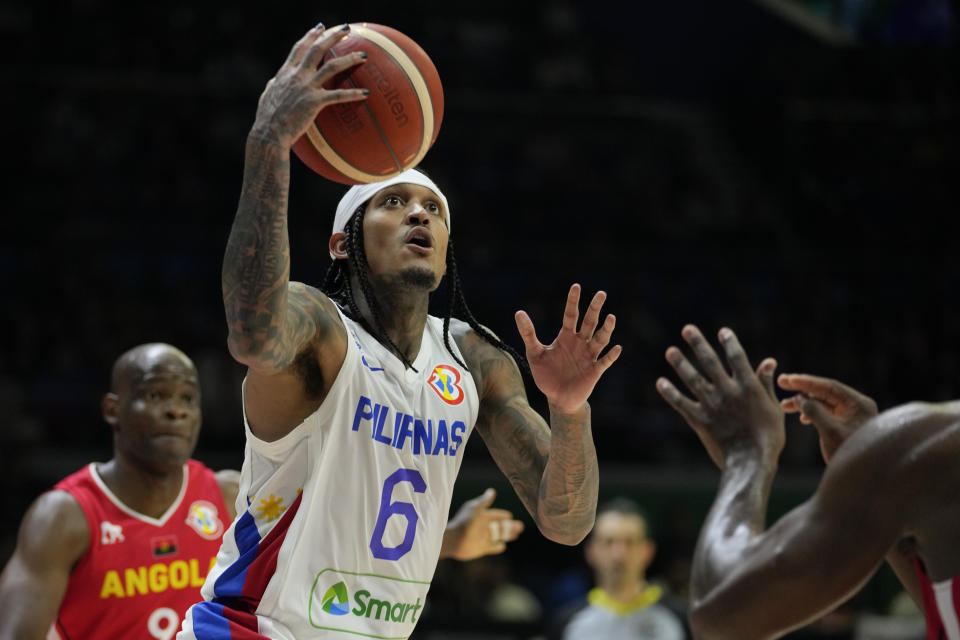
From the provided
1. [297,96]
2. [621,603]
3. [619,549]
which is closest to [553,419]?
[297,96]

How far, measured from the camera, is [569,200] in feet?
50.1

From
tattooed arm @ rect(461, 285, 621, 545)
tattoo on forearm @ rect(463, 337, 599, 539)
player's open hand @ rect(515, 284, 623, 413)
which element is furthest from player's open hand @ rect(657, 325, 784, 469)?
tattoo on forearm @ rect(463, 337, 599, 539)

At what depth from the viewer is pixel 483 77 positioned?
54.4ft

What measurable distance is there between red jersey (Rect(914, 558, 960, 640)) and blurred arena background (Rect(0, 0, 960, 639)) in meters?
6.14

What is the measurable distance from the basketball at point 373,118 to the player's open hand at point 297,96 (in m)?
0.32

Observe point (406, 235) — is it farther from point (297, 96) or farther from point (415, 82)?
point (297, 96)

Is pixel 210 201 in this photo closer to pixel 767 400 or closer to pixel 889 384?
pixel 889 384

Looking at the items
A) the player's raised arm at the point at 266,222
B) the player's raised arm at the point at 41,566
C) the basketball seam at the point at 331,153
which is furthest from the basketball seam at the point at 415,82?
the player's raised arm at the point at 41,566

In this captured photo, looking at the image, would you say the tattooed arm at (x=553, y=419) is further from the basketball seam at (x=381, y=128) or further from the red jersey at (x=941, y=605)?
the red jersey at (x=941, y=605)

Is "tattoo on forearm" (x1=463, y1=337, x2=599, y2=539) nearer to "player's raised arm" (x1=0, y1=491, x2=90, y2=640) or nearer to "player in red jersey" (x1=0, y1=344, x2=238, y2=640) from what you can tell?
"player in red jersey" (x1=0, y1=344, x2=238, y2=640)

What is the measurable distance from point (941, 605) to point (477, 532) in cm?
221

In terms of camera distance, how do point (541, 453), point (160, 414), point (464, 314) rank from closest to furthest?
point (541, 453) < point (464, 314) < point (160, 414)

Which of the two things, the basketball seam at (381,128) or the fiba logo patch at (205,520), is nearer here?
the basketball seam at (381,128)

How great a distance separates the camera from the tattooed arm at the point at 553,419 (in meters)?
3.68
